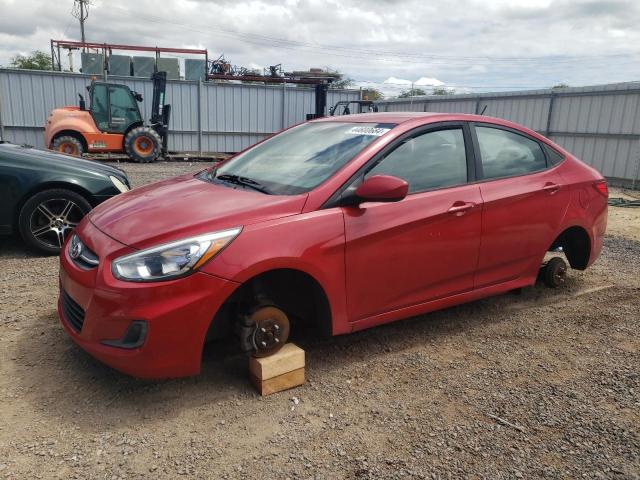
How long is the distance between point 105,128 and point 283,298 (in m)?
14.2

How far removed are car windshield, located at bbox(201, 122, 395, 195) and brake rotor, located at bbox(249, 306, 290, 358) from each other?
72 centimetres

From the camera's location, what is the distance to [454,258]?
354 cm

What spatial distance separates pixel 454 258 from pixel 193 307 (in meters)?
1.85

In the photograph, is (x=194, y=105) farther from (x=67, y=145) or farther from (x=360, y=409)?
(x=360, y=409)

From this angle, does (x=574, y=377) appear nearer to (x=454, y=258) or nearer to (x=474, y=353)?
(x=474, y=353)

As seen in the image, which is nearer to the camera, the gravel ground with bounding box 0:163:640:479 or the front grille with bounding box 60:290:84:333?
the gravel ground with bounding box 0:163:640:479

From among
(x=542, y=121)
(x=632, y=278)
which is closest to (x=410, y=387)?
(x=632, y=278)

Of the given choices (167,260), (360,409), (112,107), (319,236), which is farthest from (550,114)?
(167,260)

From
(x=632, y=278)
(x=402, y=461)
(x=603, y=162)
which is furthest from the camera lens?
(x=603, y=162)

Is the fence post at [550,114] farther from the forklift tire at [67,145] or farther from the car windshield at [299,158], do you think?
the forklift tire at [67,145]

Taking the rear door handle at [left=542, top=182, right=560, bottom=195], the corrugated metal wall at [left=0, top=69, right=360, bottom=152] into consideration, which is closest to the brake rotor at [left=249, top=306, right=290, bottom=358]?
the rear door handle at [left=542, top=182, right=560, bottom=195]

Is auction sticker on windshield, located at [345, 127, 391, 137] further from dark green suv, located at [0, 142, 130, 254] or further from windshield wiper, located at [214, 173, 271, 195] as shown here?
dark green suv, located at [0, 142, 130, 254]

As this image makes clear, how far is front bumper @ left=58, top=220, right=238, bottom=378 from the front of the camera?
2.53 meters

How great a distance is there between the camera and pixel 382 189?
9.67ft
